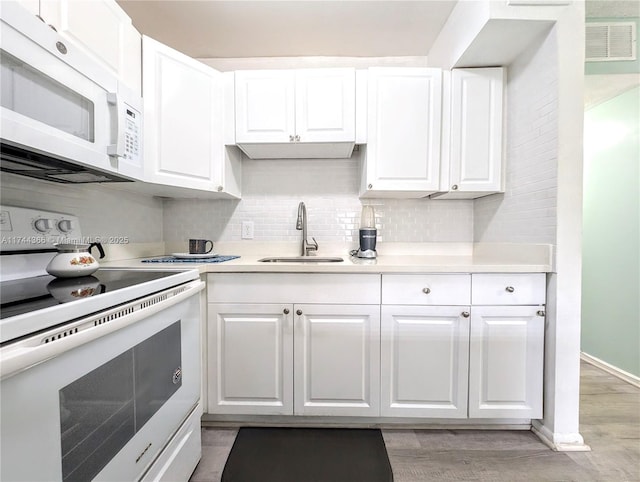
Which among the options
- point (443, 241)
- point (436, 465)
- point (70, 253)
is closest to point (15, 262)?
point (70, 253)

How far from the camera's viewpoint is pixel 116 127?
1.15 m

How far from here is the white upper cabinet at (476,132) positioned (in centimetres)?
174

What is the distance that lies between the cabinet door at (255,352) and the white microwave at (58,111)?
2.69ft

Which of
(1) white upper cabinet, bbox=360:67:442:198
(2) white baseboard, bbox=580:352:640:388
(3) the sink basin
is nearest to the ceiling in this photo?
(1) white upper cabinet, bbox=360:67:442:198

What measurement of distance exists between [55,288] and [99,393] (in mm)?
341

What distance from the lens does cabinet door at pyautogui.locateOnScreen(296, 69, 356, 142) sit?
1746 millimetres

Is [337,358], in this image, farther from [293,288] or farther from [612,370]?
[612,370]

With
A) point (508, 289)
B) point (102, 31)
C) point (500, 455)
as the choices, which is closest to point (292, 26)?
point (102, 31)

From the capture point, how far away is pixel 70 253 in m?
1.03

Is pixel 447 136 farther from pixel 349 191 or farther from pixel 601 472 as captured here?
pixel 601 472

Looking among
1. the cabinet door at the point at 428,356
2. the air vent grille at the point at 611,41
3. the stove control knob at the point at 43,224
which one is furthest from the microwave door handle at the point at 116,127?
the air vent grille at the point at 611,41

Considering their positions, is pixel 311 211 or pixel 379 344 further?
pixel 311 211

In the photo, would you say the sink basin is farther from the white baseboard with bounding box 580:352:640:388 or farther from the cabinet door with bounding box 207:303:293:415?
the white baseboard with bounding box 580:352:640:388

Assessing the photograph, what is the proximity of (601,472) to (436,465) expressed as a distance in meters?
0.72
